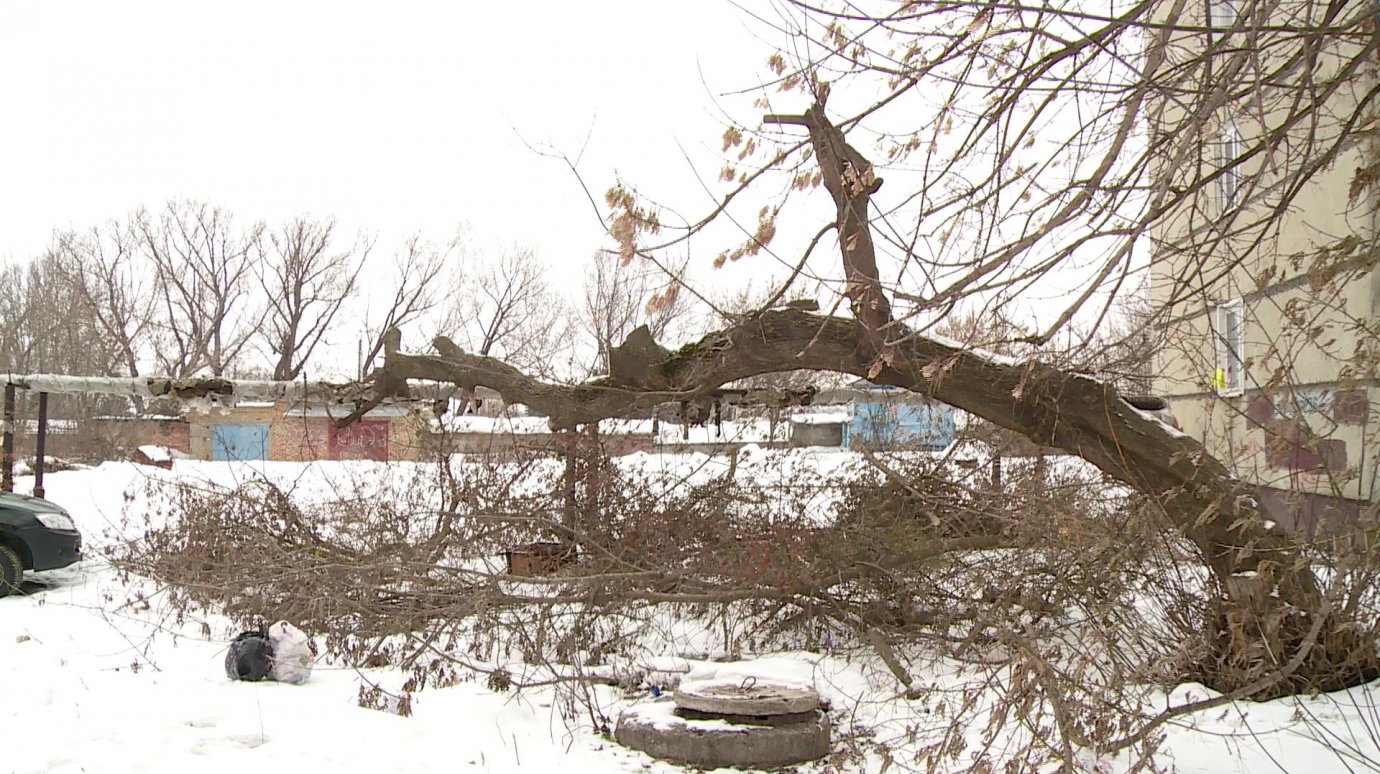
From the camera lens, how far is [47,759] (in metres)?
5.16

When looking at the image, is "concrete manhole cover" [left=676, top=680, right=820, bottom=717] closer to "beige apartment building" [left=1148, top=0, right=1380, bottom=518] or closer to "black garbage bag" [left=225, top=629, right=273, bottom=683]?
"beige apartment building" [left=1148, top=0, right=1380, bottom=518]

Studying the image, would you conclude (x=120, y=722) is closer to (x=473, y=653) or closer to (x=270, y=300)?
(x=473, y=653)

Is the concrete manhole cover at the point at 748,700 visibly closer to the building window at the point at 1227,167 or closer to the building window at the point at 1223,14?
the building window at the point at 1227,167

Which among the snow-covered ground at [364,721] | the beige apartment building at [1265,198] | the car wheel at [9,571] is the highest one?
the beige apartment building at [1265,198]

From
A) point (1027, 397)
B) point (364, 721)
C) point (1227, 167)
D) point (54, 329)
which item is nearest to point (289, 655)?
point (364, 721)

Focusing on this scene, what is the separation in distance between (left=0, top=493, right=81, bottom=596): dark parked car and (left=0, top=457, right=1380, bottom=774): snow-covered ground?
2.00 metres

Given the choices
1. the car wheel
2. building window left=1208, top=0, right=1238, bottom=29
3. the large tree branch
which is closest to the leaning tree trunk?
the large tree branch

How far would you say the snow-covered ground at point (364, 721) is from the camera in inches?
206

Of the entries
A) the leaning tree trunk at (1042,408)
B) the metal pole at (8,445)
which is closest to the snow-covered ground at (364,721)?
the leaning tree trunk at (1042,408)

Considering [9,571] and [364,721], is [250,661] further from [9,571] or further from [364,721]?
[9,571]

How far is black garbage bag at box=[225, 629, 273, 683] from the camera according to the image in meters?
7.11

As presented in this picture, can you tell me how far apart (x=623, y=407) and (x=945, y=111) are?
4729 millimetres

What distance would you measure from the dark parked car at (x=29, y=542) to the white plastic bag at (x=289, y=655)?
507 cm

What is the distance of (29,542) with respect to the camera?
35.0ft
